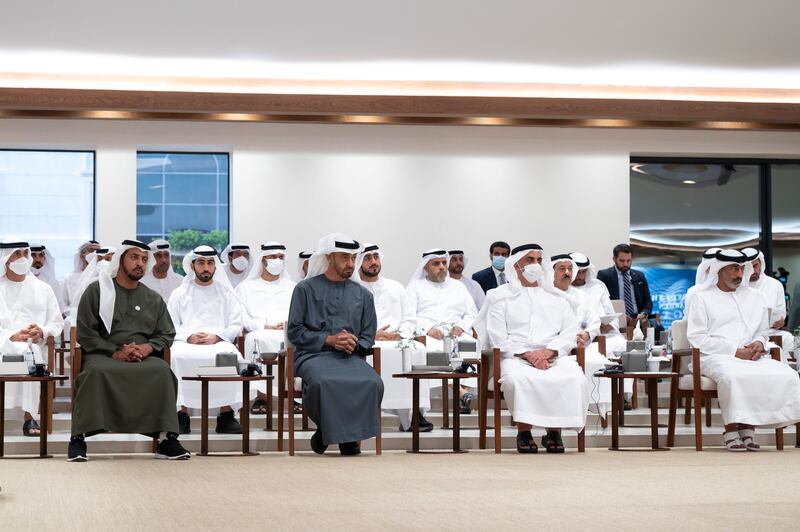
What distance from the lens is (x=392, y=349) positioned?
31.0ft

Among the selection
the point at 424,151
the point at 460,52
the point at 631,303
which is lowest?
the point at 631,303

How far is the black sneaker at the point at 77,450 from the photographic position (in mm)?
7480

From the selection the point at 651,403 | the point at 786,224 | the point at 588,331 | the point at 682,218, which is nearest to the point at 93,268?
the point at 588,331

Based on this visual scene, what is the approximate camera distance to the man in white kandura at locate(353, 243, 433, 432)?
29.9 feet

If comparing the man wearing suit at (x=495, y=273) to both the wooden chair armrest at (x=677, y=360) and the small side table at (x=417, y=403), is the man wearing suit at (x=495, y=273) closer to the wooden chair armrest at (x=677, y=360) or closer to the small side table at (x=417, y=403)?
the wooden chair armrest at (x=677, y=360)

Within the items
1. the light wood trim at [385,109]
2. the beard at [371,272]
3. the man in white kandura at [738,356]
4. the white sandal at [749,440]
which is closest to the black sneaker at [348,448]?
the beard at [371,272]

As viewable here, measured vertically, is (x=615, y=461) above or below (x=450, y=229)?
below

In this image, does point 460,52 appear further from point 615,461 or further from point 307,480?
point 307,480

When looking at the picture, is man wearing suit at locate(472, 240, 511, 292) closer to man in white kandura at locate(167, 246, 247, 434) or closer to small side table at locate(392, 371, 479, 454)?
man in white kandura at locate(167, 246, 247, 434)

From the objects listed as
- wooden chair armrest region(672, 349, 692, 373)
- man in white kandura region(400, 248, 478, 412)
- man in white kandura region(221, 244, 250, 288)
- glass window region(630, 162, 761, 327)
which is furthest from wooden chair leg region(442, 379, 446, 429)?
glass window region(630, 162, 761, 327)

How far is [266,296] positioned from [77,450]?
11.0ft

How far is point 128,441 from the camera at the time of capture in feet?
27.2

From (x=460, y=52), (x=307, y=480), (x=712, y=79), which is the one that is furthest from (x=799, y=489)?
(x=712, y=79)

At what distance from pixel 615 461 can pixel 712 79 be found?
A: 6.64 metres
